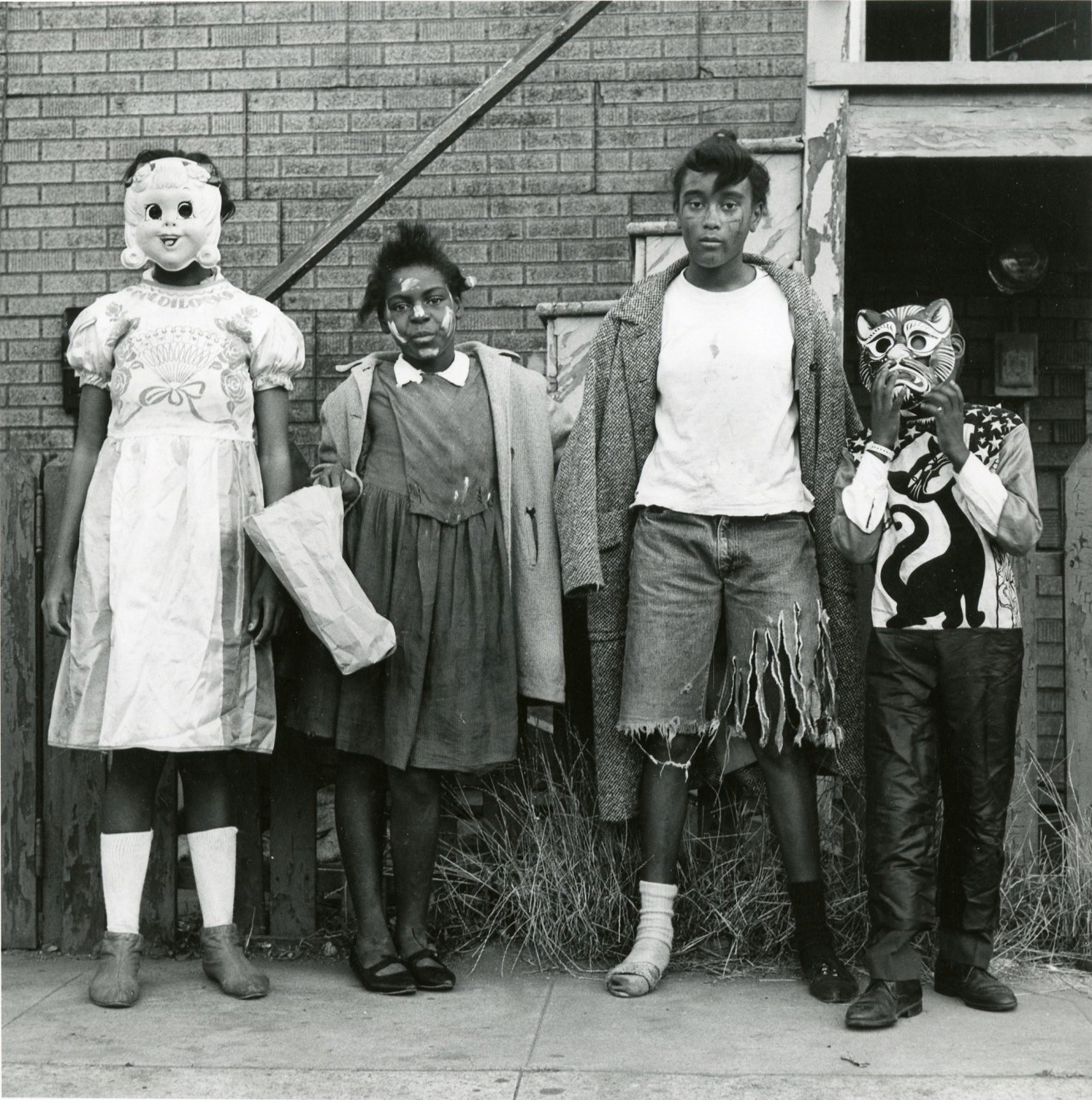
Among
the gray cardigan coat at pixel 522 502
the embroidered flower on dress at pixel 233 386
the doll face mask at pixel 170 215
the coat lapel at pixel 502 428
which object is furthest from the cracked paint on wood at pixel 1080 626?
the doll face mask at pixel 170 215

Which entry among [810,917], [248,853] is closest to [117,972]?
→ [248,853]

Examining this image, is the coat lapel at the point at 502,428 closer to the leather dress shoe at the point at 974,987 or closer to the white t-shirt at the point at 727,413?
the white t-shirt at the point at 727,413

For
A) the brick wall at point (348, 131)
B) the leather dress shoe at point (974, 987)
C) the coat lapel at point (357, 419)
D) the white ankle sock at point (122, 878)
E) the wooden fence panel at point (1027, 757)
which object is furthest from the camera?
the brick wall at point (348, 131)

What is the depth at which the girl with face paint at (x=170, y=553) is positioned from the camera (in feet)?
11.6

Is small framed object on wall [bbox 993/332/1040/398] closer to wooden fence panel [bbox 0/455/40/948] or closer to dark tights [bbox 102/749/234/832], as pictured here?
dark tights [bbox 102/749/234/832]

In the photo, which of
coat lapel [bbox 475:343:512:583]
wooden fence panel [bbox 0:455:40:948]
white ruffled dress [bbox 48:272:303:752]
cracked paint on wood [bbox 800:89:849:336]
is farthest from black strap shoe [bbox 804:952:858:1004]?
wooden fence panel [bbox 0:455:40:948]

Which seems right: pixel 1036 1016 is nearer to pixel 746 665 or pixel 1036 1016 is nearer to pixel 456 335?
pixel 746 665

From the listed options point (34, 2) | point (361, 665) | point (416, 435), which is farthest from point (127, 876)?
point (34, 2)

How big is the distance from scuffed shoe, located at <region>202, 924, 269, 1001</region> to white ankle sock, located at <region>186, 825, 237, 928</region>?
29mm

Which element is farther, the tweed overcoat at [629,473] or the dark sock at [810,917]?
the tweed overcoat at [629,473]

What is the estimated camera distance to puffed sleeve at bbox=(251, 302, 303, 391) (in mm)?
3748

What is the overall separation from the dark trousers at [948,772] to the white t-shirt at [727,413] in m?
0.51

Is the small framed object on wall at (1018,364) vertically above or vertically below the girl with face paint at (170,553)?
above

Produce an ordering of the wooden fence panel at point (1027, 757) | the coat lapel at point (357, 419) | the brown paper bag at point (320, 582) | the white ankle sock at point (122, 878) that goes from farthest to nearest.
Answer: the wooden fence panel at point (1027, 757)
the coat lapel at point (357, 419)
the white ankle sock at point (122, 878)
the brown paper bag at point (320, 582)
